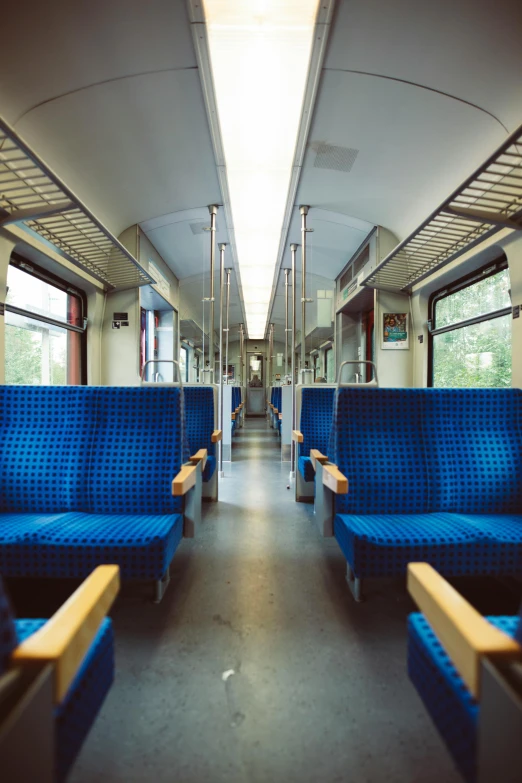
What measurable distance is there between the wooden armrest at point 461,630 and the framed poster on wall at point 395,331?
4340mm

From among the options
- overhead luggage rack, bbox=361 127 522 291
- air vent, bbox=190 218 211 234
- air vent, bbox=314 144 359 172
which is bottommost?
overhead luggage rack, bbox=361 127 522 291

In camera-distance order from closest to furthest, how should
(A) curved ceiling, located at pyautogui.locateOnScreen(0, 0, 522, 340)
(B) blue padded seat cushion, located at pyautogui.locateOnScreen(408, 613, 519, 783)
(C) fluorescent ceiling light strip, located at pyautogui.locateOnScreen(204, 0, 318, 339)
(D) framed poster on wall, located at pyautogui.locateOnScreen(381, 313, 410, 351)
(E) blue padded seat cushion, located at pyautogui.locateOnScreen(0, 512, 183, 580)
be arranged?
(B) blue padded seat cushion, located at pyautogui.locateOnScreen(408, 613, 519, 783) → (E) blue padded seat cushion, located at pyautogui.locateOnScreen(0, 512, 183, 580) → (A) curved ceiling, located at pyautogui.locateOnScreen(0, 0, 522, 340) → (C) fluorescent ceiling light strip, located at pyautogui.locateOnScreen(204, 0, 318, 339) → (D) framed poster on wall, located at pyautogui.locateOnScreen(381, 313, 410, 351)

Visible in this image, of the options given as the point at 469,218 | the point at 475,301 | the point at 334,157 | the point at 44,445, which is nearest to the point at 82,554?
the point at 44,445

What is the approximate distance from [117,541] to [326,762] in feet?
3.27

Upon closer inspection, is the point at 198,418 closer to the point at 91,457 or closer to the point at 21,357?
the point at 91,457

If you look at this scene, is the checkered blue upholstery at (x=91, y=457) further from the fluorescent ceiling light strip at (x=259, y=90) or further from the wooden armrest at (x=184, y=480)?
the fluorescent ceiling light strip at (x=259, y=90)

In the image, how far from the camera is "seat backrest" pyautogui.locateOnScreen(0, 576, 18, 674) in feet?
2.12

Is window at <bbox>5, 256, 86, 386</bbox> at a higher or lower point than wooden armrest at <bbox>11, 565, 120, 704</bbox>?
higher

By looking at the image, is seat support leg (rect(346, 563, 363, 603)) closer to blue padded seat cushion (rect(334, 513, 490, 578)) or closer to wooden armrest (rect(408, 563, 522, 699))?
blue padded seat cushion (rect(334, 513, 490, 578))

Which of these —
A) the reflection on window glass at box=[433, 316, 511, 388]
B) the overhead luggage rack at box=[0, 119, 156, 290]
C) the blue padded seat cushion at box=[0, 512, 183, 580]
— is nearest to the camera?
the blue padded seat cushion at box=[0, 512, 183, 580]

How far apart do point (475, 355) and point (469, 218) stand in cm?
155

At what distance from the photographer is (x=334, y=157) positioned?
12.5 ft

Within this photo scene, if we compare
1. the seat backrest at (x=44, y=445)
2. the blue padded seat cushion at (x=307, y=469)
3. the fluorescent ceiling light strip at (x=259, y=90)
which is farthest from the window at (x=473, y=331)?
the seat backrest at (x=44, y=445)

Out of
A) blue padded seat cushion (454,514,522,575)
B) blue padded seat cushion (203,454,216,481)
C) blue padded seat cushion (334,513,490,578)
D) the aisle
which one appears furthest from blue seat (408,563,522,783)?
blue padded seat cushion (203,454,216,481)
